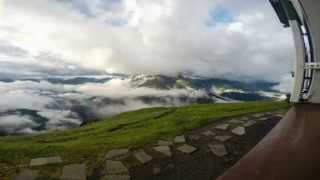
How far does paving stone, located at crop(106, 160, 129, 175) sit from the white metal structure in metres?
3.44

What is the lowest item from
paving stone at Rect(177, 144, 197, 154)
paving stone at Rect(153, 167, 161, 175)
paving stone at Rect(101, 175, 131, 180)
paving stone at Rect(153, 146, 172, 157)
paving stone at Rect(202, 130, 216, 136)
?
paving stone at Rect(101, 175, 131, 180)

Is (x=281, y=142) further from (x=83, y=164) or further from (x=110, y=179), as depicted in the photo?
(x=83, y=164)

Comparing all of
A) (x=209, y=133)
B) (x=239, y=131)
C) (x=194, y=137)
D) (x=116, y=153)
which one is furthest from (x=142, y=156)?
(x=239, y=131)

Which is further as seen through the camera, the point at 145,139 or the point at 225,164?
the point at 145,139

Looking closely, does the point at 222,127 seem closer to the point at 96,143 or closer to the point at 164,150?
the point at 164,150

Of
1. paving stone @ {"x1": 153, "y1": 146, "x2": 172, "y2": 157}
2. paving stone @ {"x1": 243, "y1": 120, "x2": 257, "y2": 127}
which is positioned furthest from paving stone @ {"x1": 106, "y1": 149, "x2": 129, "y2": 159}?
paving stone @ {"x1": 243, "y1": 120, "x2": 257, "y2": 127}

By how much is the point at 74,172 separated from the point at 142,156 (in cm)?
158

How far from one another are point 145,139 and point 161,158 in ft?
4.89

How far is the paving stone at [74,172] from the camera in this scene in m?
7.32

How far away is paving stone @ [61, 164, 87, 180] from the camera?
732 cm

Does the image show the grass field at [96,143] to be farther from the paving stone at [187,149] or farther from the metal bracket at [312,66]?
the metal bracket at [312,66]

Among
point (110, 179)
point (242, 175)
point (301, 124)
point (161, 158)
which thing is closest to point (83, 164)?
point (110, 179)

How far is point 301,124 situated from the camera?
6.45 meters

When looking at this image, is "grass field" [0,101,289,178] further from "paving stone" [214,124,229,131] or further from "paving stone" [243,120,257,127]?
"paving stone" [243,120,257,127]
